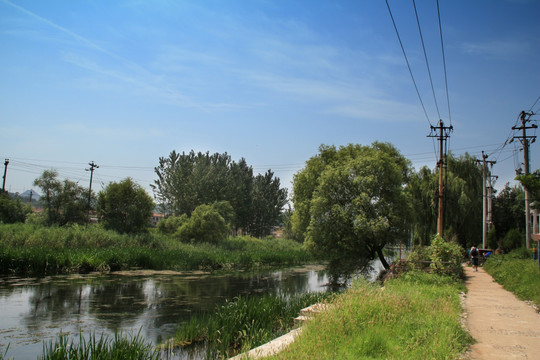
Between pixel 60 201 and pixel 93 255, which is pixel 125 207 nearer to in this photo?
pixel 60 201

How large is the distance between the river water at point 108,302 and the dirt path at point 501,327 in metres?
8.38

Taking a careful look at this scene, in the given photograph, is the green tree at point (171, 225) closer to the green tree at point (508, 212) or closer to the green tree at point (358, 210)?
the green tree at point (358, 210)

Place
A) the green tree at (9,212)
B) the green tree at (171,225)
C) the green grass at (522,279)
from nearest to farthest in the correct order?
1. the green grass at (522,279)
2. the green tree at (9,212)
3. the green tree at (171,225)

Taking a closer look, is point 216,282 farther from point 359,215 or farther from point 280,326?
point 280,326

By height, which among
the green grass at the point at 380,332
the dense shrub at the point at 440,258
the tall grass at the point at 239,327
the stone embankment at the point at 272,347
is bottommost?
the tall grass at the point at 239,327

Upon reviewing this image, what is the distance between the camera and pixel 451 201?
3928cm

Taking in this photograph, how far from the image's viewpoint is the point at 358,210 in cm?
2747

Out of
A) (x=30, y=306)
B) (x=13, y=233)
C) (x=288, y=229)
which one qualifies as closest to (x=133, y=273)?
(x=13, y=233)

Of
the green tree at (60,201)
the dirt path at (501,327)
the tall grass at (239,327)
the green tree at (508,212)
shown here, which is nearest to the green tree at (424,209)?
the green tree at (508,212)

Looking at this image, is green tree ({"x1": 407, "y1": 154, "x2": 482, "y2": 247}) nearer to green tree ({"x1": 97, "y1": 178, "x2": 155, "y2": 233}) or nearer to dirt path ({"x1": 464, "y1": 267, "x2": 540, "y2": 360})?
dirt path ({"x1": 464, "y1": 267, "x2": 540, "y2": 360})

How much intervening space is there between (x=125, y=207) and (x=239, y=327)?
3777 cm

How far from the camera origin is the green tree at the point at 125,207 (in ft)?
153

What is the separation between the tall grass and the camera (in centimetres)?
1130

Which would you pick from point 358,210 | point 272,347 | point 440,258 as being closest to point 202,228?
point 358,210
